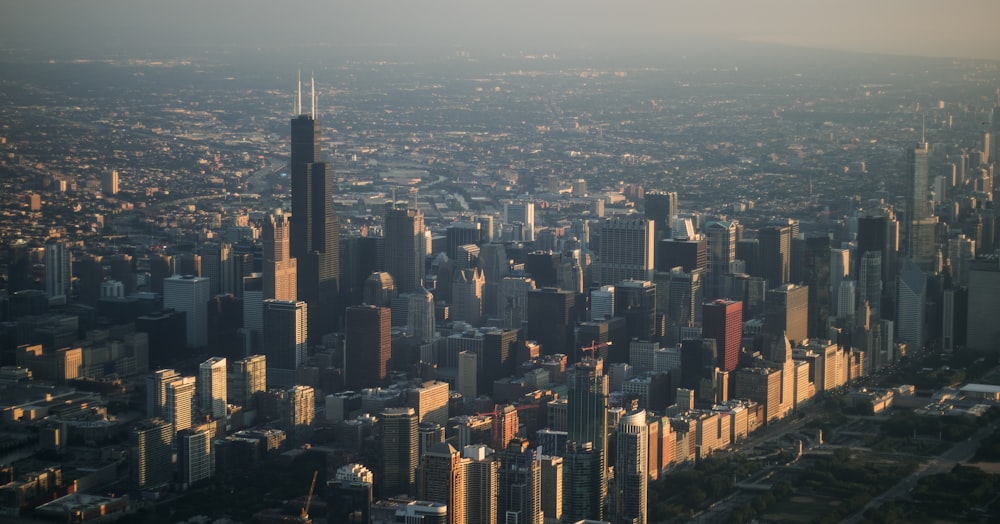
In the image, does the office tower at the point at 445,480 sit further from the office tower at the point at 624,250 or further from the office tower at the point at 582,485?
the office tower at the point at 624,250

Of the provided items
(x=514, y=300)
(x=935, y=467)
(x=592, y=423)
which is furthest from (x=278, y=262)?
(x=935, y=467)

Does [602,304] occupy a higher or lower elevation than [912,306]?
lower

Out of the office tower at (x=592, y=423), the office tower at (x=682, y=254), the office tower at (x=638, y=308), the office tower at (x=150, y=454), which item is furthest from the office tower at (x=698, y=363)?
the office tower at (x=150, y=454)

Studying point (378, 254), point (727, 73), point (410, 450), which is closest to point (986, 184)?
point (727, 73)

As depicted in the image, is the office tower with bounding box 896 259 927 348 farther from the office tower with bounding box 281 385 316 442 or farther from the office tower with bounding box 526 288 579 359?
the office tower with bounding box 281 385 316 442

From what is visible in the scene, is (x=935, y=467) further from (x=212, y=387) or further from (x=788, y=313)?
(x=212, y=387)

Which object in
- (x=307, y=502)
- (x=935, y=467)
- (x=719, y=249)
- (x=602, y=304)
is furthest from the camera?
(x=719, y=249)

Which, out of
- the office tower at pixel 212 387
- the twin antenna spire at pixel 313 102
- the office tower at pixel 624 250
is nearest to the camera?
the office tower at pixel 212 387
